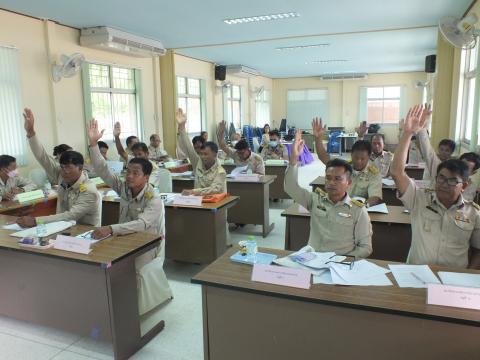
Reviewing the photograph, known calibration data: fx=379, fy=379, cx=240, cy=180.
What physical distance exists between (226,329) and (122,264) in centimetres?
84

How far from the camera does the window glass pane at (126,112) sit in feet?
24.8

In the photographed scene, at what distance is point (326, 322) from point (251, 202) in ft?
11.0

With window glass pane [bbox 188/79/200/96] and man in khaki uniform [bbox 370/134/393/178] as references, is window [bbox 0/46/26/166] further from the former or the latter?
window glass pane [bbox 188/79/200/96]

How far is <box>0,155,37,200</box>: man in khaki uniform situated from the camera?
13.6 ft

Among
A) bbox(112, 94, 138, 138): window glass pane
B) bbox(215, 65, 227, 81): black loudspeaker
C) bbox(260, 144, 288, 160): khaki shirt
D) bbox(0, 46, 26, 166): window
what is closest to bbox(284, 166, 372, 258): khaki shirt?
bbox(0, 46, 26, 166): window

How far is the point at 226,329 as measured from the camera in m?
1.82

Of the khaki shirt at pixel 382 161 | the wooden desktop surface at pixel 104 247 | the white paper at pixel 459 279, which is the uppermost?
the khaki shirt at pixel 382 161

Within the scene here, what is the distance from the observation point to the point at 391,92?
15344mm

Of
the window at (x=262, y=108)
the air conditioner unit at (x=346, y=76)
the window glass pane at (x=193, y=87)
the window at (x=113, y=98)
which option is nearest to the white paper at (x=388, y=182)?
the window at (x=113, y=98)

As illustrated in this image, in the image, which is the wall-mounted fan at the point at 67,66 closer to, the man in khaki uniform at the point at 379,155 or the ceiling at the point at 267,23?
the ceiling at the point at 267,23

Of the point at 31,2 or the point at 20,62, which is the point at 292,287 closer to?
the point at 31,2

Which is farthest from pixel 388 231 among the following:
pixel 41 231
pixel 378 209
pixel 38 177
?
pixel 38 177

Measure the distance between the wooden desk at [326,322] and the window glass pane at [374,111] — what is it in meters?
14.9

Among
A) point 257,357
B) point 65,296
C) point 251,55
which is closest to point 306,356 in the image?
point 257,357
